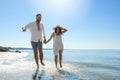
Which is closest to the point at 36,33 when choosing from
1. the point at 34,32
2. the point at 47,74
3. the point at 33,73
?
the point at 34,32

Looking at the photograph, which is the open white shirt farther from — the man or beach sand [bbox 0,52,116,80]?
beach sand [bbox 0,52,116,80]

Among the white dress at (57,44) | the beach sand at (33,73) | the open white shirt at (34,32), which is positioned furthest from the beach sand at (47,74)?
the open white shirt at (34,32)

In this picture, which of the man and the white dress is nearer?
the man

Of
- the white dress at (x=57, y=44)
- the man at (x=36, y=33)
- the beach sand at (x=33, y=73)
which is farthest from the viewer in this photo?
the white dress at (x=57, y=44)

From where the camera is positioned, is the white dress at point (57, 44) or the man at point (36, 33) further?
the white dress at point (57, 44)

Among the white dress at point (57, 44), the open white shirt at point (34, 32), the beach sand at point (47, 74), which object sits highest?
the open white shirt at point (34, 32)

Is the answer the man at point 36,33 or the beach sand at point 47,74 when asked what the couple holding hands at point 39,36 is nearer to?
the man at point 36,33

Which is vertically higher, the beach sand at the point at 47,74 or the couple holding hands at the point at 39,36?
the couple holding hands at the point at 39,36

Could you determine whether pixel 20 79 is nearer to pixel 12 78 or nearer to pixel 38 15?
pixel 12 78

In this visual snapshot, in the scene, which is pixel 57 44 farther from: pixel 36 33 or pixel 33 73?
pixel 33 73

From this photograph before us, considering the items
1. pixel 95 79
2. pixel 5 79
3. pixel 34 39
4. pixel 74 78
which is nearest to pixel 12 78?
pixel 5 79

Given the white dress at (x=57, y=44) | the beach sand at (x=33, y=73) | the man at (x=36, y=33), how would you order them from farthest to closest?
the white dress at (x=57, y=44) < the man at (x=36, y=33) < the beach sand at (x=33, y=73)

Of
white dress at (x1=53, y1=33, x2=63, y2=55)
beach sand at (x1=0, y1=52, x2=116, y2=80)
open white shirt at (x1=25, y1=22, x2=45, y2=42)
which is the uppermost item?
open white shirt at (x1=25, y1=22, x2=45, y2=42)

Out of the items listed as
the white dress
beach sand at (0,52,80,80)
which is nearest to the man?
the white dress
